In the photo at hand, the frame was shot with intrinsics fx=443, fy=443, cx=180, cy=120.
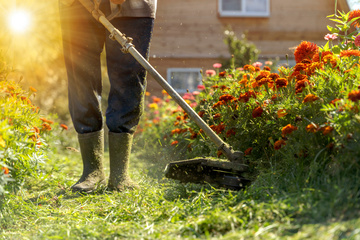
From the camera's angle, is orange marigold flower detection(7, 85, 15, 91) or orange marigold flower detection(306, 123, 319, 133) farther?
orange marigold flower detection(7, 85, 15, 91)

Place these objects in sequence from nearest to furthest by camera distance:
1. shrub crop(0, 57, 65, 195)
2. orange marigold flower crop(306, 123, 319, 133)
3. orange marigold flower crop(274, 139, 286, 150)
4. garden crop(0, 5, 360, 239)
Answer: garden crop(0, 5, 360, 239) → orange marigold flower crop(306, 123, 319, 133) → shrub crop(0, 57, 65, 195) → orange marigold flower crop(274, 139, 286, 150)

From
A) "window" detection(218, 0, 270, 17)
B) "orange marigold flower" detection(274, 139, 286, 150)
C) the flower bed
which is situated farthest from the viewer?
"window" detection(218, 0, 270, 17)

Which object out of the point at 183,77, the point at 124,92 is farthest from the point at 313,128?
→ the point at 183,77

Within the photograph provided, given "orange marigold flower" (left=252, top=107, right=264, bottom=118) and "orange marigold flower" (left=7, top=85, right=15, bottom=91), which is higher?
"orange marigold flower" (left=7, top=85, right=15, bottom=91)

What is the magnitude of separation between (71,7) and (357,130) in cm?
219

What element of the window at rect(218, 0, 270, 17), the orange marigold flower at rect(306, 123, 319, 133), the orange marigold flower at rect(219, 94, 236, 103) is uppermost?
the window at rect(218, 0, 270, 17)

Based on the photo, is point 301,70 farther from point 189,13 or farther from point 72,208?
point 189,13

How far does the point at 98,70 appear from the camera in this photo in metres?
3.34

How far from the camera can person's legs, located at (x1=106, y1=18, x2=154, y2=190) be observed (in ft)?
10.2

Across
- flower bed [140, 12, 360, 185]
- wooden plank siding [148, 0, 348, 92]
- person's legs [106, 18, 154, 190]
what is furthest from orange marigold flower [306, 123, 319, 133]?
wooden plank siding [148, 0, 348, 92]

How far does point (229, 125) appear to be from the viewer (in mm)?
3229

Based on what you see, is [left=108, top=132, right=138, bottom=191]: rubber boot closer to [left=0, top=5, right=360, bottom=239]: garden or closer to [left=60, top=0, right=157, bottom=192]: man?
[left=60, top=0, right=157, bottom=192]: man

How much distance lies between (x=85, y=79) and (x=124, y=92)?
0.35 meters

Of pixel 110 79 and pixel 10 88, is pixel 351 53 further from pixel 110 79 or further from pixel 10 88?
pixel 10 88
